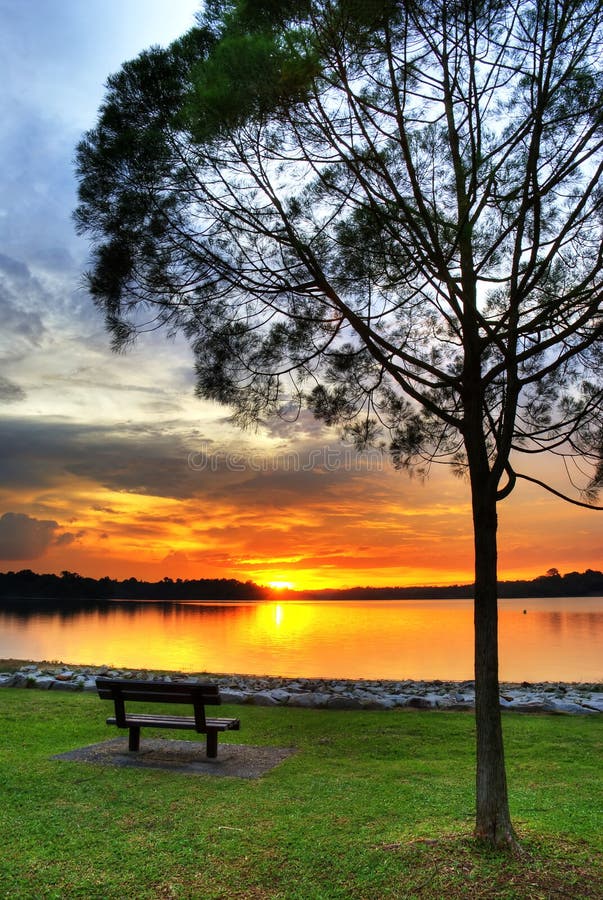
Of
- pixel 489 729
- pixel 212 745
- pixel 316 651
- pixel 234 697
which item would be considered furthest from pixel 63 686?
pixel 316 651

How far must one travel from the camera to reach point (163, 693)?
653 cm

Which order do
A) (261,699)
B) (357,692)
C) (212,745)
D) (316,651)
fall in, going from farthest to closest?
(316,651)
(357,692)
(261,699)
(212,745)

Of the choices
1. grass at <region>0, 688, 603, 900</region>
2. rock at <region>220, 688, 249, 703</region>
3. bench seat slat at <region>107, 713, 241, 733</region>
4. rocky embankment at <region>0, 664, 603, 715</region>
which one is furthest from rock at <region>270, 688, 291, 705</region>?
bench seat slat at <region>107, 713, 241, 733</region>

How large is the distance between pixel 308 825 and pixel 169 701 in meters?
2.45

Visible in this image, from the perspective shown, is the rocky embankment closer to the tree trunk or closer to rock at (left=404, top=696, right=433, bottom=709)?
rock at (left=404, top=696, right=433, bottom=709)

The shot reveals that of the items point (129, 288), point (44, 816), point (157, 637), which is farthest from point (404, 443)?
point (157, 637)

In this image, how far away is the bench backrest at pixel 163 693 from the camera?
20.7 feet

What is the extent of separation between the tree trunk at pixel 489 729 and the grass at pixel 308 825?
0.51 ft

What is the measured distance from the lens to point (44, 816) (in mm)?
4672

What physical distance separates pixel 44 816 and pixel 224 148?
4726 millimetres

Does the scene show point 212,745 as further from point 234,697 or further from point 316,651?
point 316,651

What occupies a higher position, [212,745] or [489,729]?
[489,729]

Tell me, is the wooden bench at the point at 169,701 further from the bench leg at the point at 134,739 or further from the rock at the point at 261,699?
the rock at the point at 261,699

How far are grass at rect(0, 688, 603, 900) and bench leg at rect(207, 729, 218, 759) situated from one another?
0.63 m
